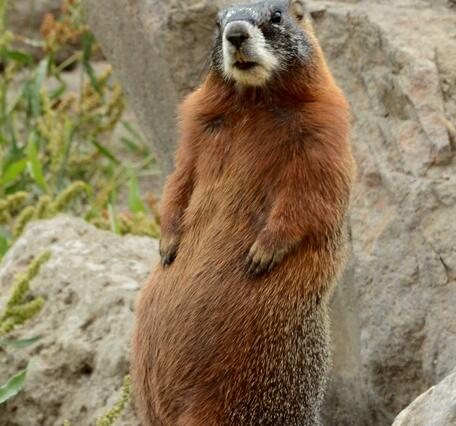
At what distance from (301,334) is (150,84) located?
2.35m

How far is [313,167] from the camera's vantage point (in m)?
4.79

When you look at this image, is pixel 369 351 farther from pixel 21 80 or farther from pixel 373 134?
pixel 21 80

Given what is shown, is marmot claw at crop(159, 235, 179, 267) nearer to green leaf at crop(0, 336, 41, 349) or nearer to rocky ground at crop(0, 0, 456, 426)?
rocky ground at crop(0, 0, 456, 426)

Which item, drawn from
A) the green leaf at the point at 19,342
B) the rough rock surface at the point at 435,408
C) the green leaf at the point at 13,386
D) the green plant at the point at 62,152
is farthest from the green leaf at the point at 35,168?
the rough rock surface at the point at 435,408

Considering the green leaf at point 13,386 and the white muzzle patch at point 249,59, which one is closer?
the white muzzle patch at point 249,59

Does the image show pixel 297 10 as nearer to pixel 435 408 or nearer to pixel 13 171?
pixel 435 408

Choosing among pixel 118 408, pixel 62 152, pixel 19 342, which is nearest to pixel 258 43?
pixel 118 408

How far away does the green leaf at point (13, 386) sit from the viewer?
5613 mm

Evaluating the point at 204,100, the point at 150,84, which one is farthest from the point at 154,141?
the point at 204,100

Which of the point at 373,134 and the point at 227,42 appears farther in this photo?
the point at 373,134

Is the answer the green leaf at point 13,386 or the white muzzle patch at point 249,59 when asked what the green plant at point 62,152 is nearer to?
the green leaf at point 13,386

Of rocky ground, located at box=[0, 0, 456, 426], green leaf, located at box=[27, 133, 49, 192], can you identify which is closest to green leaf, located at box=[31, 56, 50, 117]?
green leaf, located at box=[27, 133, 49, 192]

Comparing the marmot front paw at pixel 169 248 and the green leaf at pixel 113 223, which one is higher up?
the marmot front paw at pixel 169 248

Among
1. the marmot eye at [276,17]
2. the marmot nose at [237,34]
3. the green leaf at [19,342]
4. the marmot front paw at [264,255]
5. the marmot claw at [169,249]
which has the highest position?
the marmot eye at [276,17]
